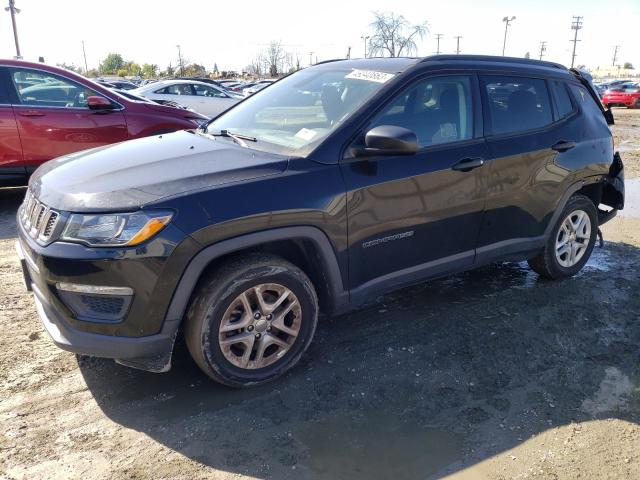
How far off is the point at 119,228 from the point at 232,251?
1.82 feet

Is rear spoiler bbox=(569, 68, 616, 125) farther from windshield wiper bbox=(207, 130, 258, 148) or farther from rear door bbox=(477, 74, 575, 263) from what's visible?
windshield wiper bbox=(207, 130, 258, 148)

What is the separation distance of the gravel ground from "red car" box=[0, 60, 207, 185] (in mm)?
2830

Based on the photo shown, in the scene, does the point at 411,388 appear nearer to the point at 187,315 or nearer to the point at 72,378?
the point at 187,315

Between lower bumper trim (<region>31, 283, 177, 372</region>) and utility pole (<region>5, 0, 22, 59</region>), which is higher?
utility pole (<region>5, 0, 22, 59</region>)

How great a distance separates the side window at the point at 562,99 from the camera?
4453 mm

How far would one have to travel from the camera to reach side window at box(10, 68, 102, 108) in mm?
6367

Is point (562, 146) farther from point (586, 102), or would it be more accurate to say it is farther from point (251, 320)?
point (251, 320)

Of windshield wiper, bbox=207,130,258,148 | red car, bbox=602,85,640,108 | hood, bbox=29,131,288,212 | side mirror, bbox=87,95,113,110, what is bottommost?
red car, bbox=602,85,640,108

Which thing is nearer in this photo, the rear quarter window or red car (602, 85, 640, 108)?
the rear quarter window

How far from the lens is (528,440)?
2736 millimetres

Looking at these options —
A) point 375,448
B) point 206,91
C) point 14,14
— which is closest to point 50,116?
point 375,448

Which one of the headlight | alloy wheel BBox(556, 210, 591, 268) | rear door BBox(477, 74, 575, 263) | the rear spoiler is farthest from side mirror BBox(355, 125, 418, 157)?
the rear spoiler

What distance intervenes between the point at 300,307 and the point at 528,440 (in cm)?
136

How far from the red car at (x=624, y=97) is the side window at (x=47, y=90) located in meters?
33.2
